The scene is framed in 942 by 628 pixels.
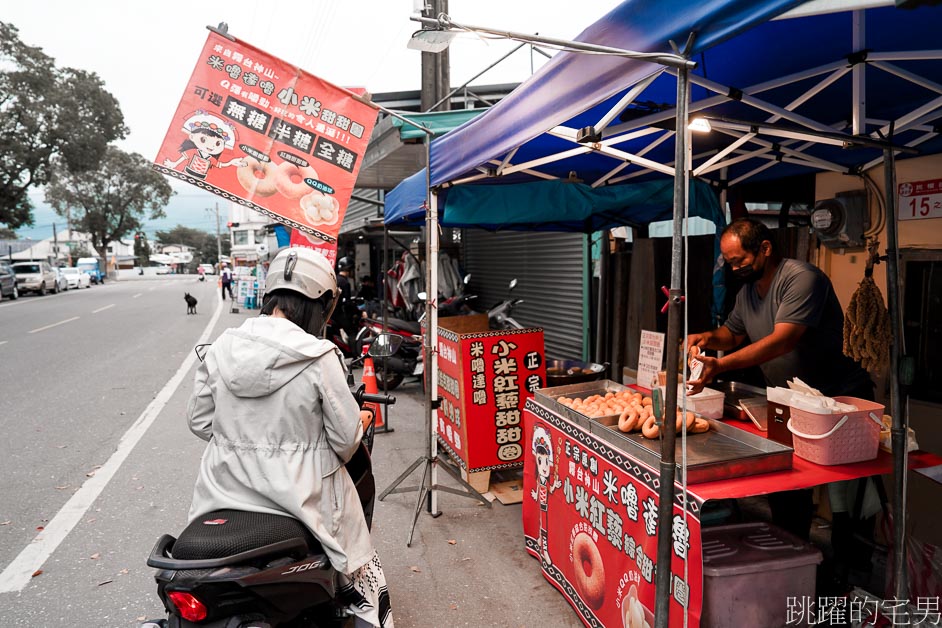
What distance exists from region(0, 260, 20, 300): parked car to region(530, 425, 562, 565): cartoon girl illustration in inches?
1385

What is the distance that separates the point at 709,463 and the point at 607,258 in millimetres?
4337

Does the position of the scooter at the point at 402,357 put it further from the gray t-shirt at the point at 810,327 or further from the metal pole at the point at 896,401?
the metal pole at the point at 896,401

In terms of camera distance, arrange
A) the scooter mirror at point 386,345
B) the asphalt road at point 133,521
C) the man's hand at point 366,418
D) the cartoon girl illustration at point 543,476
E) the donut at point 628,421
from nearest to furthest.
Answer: the man's hand at point 366,418
the donut at point 628,421
the asphalt road at point 133,521
the cartoon girl illustration at point 543,476
the scooter mirror at point 386,345

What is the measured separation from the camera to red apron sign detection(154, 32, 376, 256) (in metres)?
3.73

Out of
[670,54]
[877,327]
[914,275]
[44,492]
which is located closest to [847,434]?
[877,327]

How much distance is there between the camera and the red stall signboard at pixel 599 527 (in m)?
2.44

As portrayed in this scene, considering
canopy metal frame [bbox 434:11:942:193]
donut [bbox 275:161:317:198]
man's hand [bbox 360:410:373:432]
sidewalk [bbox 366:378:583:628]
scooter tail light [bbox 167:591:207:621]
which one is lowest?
sidewalk [bbox 366:378:583:628]

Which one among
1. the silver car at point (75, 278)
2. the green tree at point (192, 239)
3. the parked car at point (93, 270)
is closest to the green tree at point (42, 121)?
the silver car at point (75, 278)

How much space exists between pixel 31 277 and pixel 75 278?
1197cm

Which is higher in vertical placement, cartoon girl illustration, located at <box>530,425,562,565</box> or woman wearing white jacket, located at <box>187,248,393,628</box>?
woman wearing white jacket, located at <box>187,248,393,628</box>

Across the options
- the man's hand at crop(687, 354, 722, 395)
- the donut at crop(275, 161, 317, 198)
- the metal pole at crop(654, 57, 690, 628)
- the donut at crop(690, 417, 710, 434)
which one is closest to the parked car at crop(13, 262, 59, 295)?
the donut at crop(275, 161, 317, 198)

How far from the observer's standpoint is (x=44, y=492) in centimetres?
523

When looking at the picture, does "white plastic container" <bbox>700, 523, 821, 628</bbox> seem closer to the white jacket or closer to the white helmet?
the white jacket

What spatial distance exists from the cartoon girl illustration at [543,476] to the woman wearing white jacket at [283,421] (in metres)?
1.56
